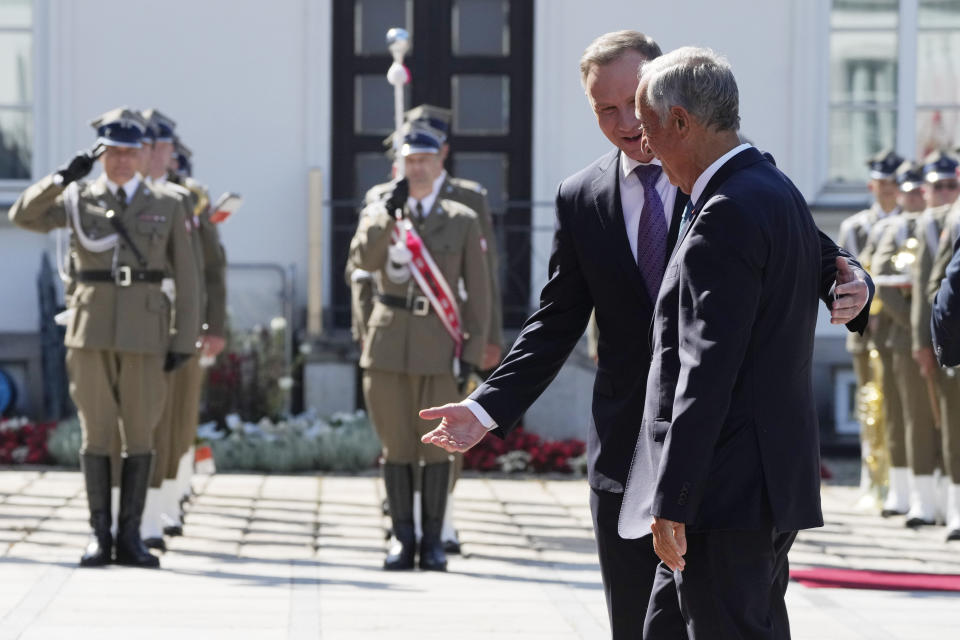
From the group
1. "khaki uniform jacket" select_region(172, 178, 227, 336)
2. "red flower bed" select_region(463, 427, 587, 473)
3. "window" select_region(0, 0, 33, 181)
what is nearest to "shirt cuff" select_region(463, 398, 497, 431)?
"khaki uniform jacket" select_region(172, 178, 227, 336)

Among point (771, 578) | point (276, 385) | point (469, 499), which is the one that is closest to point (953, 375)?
point (469, 499)

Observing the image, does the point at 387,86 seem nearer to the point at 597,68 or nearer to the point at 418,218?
the point at 418,218

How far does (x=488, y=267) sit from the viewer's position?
28.7ft

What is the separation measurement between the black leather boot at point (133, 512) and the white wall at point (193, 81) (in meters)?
5.49

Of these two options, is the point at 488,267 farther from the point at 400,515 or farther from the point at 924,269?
the point at 924,269

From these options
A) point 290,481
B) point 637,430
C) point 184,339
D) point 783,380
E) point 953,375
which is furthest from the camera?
point 290,481

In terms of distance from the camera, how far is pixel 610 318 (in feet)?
14.5

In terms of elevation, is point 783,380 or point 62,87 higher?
point 62,87

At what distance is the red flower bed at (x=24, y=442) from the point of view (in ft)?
39.9

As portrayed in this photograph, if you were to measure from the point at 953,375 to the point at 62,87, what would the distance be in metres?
7.25

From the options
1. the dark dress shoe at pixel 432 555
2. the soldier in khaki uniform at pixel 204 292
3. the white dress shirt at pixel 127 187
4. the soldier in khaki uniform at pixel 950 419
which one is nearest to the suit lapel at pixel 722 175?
the dark dress shoe at pixel 432 555

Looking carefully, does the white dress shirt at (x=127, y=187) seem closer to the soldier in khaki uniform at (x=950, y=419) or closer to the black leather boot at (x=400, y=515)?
the black leather boot at (x=400, y=515)

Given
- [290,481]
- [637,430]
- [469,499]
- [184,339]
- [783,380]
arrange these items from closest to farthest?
1. [783,380]
2. [637,430]
3. [184,339]
4. [469,499]
5. [290,481]

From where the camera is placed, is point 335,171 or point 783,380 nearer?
point 783,380
